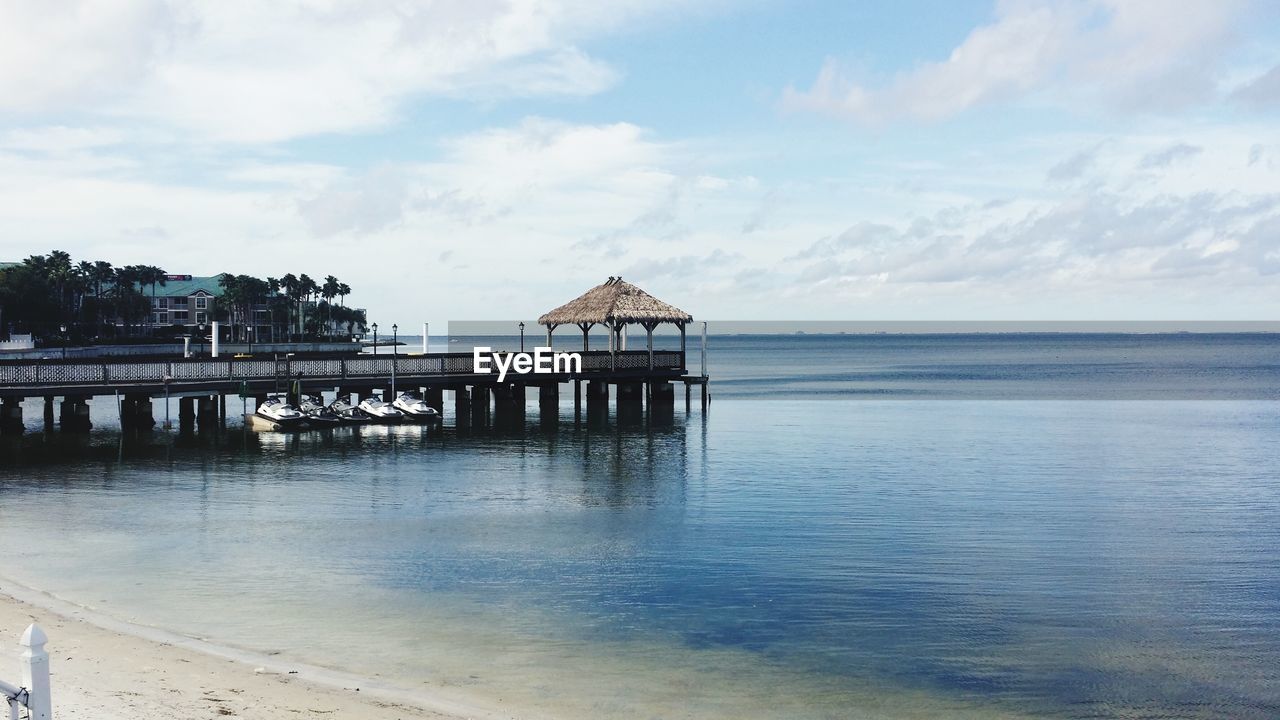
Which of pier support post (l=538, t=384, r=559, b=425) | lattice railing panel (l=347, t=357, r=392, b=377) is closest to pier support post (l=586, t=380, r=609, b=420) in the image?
pier support post (l=538, t=384, r=559, b=425)

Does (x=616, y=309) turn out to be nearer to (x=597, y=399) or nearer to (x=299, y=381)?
(x=597, y=399)

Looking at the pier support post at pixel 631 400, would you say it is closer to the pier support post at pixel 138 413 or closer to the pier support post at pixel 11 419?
the pier support post at pixel 138 413

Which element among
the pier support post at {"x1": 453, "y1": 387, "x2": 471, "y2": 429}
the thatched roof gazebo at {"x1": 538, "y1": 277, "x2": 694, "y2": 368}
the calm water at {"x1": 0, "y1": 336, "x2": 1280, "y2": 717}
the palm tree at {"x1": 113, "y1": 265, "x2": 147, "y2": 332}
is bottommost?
the calm water at {"x1": 0, "y1": 336, "x2": 1280, "y2": 717}

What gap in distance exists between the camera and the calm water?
14969 mm

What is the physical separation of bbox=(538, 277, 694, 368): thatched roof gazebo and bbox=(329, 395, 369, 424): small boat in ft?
38.9

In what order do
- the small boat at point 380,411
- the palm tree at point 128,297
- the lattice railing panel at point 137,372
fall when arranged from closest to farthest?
the lattice railing panel at point 137,372 → the small boat at point 380,411 → the palm tree at point 128,297

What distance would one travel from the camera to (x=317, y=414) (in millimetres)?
49250

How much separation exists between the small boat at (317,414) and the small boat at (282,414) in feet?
1.01

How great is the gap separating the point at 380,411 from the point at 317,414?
3105mm

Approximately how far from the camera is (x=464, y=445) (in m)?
44.2

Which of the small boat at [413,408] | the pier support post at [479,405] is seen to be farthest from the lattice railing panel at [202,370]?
the pier support post at [479,405]

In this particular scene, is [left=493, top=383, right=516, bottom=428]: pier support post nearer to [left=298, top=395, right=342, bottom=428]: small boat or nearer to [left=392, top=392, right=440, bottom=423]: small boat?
[left=392, top=392, right=440, bottom=423]: small boat

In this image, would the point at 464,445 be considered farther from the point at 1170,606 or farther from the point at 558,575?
the point at 1170,606

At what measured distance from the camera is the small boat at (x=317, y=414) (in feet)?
161
